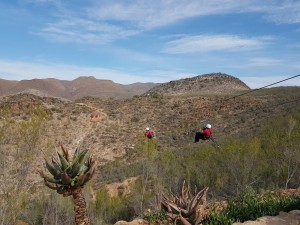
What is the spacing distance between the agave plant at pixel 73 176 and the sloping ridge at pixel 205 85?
8640 centimetres

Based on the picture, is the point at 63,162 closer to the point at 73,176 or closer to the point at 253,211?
the point at 73,176

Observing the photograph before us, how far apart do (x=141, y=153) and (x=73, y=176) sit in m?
25.2

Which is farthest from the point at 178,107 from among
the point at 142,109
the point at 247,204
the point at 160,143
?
the point at 247,204

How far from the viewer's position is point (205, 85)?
99375 millimetres

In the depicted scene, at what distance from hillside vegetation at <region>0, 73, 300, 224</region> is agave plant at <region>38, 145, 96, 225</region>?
1.27 metres

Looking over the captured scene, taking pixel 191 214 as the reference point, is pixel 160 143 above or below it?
below

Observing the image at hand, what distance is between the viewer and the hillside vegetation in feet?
67.2

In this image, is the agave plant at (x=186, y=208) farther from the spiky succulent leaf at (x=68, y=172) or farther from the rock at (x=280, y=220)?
the spiky succulent leaf at (x=68, y=172)

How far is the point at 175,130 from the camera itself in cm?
5638

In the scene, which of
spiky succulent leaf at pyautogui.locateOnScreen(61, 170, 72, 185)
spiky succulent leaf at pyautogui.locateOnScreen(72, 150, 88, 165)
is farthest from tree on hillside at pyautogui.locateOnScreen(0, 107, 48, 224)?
spiky succulent leaf at pyautogui.locateOnScreen(61, 170, 72, 185)

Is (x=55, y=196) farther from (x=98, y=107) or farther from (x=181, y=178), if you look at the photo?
(x=98, y=107)

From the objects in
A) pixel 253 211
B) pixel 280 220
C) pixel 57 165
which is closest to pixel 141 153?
pixel 253 211

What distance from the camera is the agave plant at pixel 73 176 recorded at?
7.09 metres

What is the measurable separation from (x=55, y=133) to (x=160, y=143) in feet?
50.3
